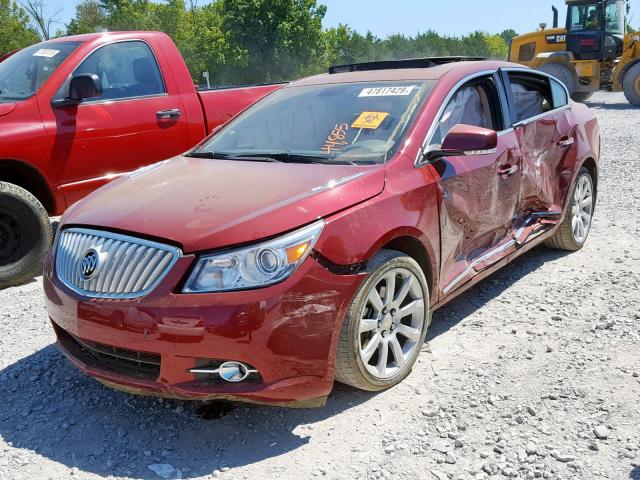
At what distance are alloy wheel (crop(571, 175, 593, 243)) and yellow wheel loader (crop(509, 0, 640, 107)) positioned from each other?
41.7 ft

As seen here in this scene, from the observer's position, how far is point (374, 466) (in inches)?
106

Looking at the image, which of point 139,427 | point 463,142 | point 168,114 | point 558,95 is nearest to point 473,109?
point 463,142

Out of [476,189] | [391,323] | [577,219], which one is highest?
[476,189]

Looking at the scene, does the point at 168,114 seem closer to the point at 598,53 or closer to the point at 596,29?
the point at 598,53

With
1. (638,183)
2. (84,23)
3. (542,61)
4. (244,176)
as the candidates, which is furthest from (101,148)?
(84,23)

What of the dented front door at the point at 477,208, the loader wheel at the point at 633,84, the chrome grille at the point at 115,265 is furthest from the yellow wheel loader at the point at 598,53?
the chrome grille at the point at 115,265

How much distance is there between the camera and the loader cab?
664 inches

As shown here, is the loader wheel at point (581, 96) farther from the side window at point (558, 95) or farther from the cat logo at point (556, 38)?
the side window at point (558, 95)

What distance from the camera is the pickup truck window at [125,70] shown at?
5.52 meters

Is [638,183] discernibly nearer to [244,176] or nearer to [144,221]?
[244,176]

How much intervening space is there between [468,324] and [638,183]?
16.2 feet

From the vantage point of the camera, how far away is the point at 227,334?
8.57 feet

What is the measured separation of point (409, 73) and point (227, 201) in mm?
1656

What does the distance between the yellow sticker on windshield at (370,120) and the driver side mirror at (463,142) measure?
13.7 inches
